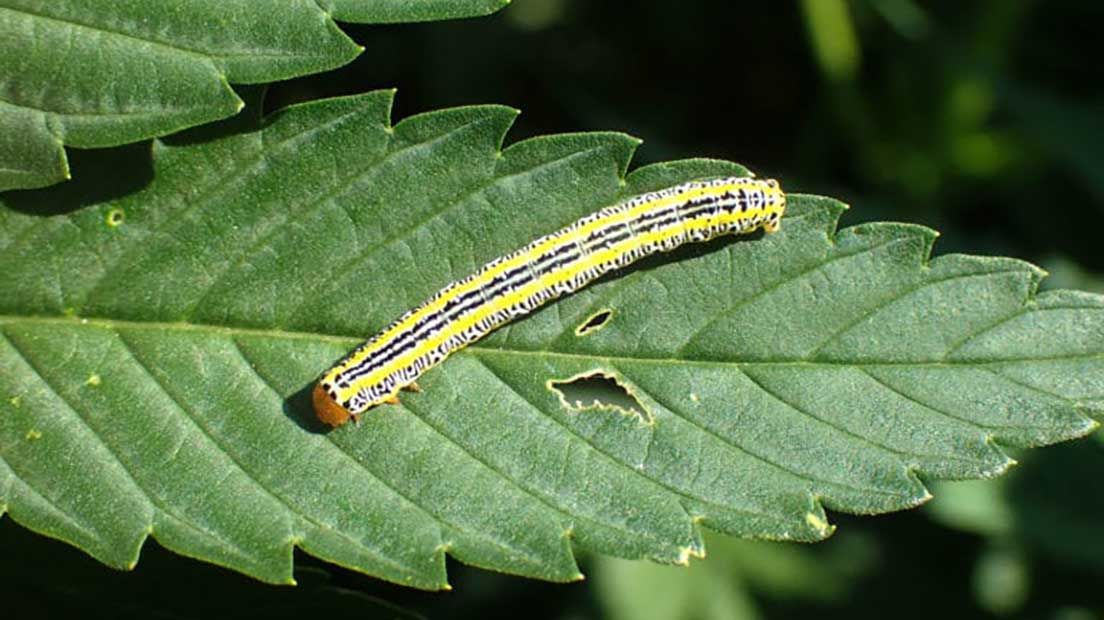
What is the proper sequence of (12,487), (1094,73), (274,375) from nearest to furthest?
(12,487)
(274,375)
(1094,73)

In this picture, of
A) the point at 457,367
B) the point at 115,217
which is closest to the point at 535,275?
the point at 457,367

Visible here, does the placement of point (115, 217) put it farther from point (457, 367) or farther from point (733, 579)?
point (733, 579)

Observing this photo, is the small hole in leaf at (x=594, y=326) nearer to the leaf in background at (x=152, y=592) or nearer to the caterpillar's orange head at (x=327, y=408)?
the caterpillar's orange head at (x=327, y=408)

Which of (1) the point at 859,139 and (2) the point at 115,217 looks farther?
(1) the point at 859,139

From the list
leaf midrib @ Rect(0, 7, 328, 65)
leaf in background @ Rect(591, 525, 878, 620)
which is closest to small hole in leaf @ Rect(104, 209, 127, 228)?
leaf midrib @ Rect(0, 7, 328, 65)

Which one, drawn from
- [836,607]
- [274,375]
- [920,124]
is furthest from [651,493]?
[920,124]

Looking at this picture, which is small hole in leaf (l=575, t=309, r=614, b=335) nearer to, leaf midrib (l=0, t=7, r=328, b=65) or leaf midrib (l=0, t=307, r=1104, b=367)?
leaf midrib (l=0, t=307, r=1104, b=367)

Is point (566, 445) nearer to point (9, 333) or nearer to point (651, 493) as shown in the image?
point (651, 493)
